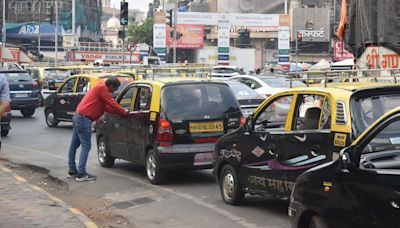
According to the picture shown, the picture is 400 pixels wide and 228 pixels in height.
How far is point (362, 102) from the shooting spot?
667 cm

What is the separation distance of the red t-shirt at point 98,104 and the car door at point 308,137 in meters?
4.07

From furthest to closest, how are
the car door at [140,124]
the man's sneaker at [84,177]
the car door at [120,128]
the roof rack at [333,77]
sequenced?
1. the car door at [120,128]
2. the man's sneaker at [84,177]
3. the car door at [140,124]
4. the roof rack at [333,77]

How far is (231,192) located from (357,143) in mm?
4088

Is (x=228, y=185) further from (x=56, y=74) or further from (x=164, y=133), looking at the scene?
(x=56, y=74)

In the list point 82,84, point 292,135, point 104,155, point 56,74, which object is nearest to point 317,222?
point 292,135

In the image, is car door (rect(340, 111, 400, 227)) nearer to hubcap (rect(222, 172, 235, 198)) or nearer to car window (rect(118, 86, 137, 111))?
hubcap (rect(222, 172, 235, 198))

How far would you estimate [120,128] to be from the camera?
11.7 metres

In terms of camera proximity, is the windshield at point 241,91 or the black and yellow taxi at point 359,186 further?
the windshield at point 241,91

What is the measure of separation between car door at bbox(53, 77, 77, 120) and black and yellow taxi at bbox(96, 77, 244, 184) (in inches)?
358

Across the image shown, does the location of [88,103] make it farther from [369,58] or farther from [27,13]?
[27,13]

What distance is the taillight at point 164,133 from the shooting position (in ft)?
33.5

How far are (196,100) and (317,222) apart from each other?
17.6 ft

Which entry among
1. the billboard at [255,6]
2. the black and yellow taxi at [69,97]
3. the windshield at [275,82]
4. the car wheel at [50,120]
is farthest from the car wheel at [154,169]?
the billboard at [255,6]

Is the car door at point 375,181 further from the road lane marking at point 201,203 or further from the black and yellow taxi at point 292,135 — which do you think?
the road lane marking at point 201,203
